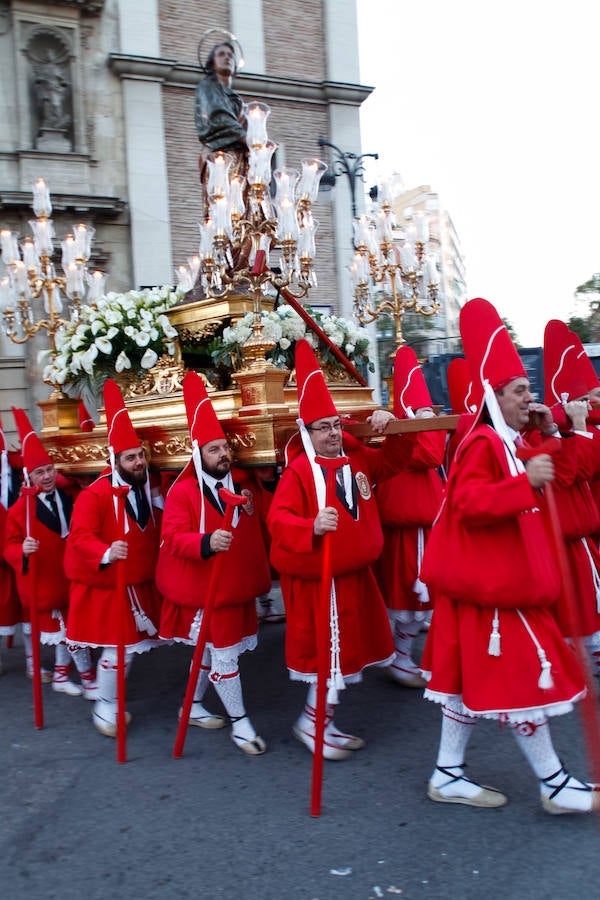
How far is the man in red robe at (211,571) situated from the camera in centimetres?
432

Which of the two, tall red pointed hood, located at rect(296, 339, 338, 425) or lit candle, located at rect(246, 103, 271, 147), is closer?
tall red pointed hood, located at rect(296, 339, 338, 425)

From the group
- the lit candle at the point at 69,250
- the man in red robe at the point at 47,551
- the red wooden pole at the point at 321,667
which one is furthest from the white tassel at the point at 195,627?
the lit candle at the point at 69,250

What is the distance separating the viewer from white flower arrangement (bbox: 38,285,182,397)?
226 inches

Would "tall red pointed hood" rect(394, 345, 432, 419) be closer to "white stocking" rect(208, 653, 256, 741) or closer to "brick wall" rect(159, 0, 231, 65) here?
"white stocking" rect(208, 653, 256, 741)

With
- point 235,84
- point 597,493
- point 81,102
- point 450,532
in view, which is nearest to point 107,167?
point 81,102

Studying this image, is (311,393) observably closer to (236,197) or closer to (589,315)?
(236,197)

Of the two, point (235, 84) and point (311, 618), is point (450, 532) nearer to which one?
point (311, 618)

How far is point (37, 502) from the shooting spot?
5.54 m

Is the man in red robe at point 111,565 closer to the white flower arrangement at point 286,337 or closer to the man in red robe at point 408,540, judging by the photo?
the white flower arrangement at point 286,337

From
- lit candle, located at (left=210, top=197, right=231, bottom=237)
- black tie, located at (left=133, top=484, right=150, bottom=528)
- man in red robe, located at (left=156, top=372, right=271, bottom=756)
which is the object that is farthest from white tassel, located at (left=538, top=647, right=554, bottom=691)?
lit candle, located at (left=210, top=197, right=231, bottom=237)

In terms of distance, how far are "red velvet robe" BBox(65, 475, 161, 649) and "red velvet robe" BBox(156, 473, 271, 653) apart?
12.1 inches

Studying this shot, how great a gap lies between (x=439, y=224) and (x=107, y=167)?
5479cm

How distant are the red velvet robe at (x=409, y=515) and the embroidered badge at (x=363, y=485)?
89cm

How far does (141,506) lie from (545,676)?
8.97 ft
